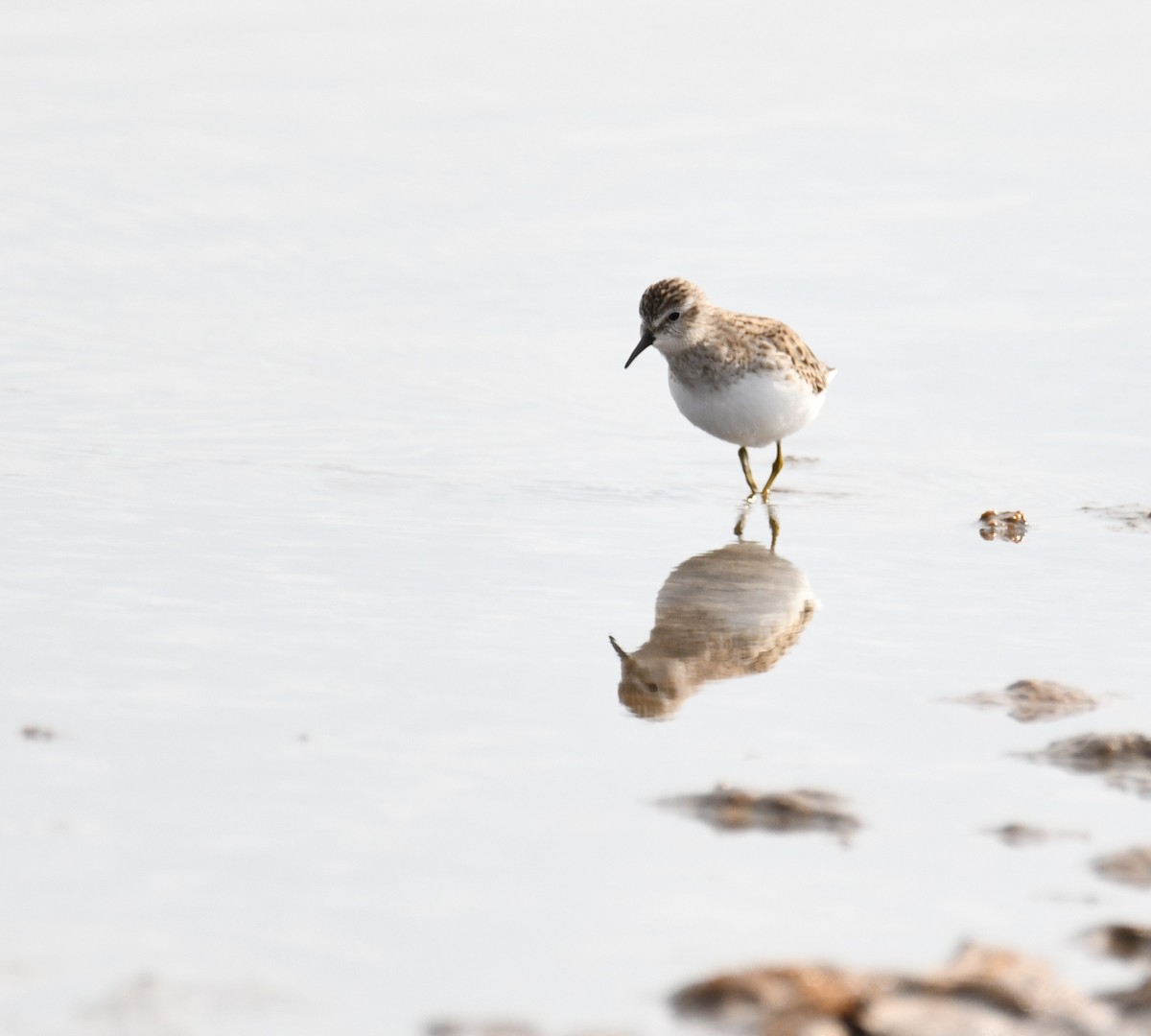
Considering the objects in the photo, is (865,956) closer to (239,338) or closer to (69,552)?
(69,552)

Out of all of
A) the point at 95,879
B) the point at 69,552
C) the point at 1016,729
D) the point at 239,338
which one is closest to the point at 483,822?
the point at 95,879

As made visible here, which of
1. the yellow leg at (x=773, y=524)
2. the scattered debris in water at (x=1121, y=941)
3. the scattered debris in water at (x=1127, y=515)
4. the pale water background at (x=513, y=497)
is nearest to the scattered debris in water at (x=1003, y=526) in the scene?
the pale water background at (x=513, y=497)

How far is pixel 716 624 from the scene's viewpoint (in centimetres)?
717

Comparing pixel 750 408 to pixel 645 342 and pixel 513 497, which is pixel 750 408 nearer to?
pixel 645 342

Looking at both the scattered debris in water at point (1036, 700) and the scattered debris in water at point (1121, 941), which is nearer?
the scattered debris in water at point (1121, 941)

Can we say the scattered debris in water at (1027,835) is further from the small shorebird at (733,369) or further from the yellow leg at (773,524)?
the small shorebird at (733,369)

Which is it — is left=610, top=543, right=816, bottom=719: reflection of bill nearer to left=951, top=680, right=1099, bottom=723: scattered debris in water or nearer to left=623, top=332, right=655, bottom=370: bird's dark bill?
left=951, top=680, right=1099, bottom=723: scattered debris in water

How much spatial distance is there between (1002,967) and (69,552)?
4.42 m

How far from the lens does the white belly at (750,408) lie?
9797mm

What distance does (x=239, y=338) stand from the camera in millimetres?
11820

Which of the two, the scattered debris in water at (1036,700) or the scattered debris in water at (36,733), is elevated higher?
the scattered debris in water at (1036,700)

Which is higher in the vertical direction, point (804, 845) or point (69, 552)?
point (69, 552)

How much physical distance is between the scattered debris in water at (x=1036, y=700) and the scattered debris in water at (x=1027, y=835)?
38.0 inches

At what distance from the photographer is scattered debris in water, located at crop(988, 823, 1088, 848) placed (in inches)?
194
